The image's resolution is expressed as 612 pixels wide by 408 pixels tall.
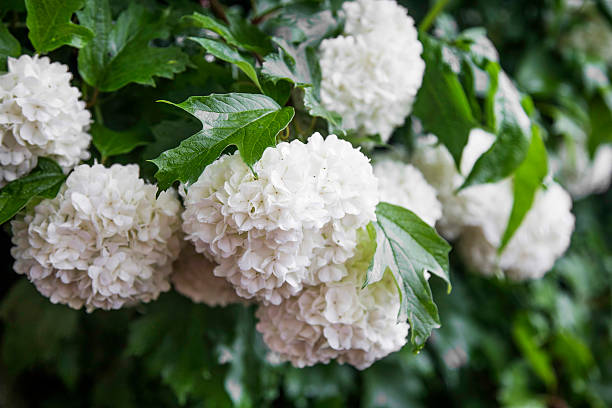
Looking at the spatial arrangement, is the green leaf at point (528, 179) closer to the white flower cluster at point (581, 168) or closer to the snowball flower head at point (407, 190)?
the snowball flower head at point (407, 190)

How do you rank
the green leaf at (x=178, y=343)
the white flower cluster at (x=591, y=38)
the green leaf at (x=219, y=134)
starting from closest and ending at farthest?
the green leaf at (x=219, y=134)
the green leaf at (x=178, y=343)
the white flower cluster at (x=591, y=38)

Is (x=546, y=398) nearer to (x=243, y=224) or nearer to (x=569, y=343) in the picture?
(x=569, y=343)

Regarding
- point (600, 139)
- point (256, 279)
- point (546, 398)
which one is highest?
point (256, 279)

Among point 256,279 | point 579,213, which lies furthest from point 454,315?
point 256,279

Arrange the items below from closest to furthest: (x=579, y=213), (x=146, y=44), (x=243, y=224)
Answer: (x=243, y=224), (x=146, y=44), (x=579, y=213)

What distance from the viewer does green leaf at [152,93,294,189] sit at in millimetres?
522

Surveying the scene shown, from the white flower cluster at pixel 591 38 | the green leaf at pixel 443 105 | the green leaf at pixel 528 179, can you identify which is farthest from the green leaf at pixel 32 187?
the white flower cluster at pixel 591 38

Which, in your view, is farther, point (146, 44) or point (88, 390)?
point (88, 390)

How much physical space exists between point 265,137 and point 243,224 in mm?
94

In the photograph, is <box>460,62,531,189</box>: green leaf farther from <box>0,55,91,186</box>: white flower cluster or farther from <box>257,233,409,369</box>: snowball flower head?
<box>0,55,91,186</box>: white flower cluster

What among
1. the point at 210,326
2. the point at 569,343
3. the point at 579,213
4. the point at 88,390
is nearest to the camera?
the point at 210,326

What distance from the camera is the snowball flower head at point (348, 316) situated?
2.02 ft

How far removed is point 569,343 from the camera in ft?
4.62

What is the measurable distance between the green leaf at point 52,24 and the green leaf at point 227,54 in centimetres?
14
